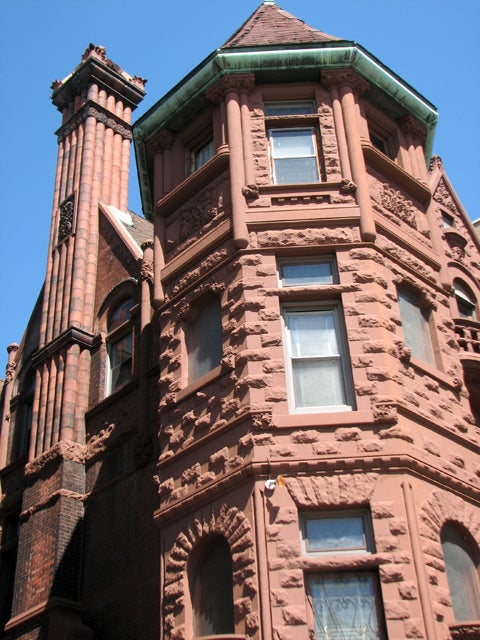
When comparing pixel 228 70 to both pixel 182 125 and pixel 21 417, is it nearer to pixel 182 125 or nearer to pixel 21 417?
pixel 182 125

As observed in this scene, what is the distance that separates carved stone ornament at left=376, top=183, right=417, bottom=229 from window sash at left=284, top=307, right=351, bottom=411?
3136mm

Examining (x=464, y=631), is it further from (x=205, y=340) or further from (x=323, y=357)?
(x=205, y=340)

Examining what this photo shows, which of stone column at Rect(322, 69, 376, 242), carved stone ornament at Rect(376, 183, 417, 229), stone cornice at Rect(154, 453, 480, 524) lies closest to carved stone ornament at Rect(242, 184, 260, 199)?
stone column at Rect(322, 69, 376, 242)

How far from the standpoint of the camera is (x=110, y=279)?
2333cm

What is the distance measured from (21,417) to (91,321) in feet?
11.2

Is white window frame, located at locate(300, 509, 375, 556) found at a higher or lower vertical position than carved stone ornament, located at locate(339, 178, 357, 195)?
lower

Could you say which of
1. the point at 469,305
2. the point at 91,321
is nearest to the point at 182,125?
the point at 91,321

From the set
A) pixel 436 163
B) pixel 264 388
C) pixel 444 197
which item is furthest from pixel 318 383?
pixel 436 163

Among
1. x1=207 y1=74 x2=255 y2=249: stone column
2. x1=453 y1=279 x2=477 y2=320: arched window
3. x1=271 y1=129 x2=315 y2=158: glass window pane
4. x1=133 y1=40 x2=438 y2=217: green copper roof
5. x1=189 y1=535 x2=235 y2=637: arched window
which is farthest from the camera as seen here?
x1=453 y1=279 x2=477 y2=320: arched window

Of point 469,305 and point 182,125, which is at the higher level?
point 182,125

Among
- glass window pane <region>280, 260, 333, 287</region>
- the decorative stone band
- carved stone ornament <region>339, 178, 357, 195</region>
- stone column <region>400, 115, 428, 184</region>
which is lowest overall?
glass window pane <region>280, 260, 333, 287</region>

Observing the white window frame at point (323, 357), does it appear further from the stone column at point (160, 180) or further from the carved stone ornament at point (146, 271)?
the carved stone ornament at point (146, 271)

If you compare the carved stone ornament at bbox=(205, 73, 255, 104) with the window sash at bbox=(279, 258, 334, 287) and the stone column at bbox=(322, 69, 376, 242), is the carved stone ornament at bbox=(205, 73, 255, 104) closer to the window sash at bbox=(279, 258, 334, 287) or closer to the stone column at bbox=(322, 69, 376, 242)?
the stone column at bbox=(322, 69, 376, 242)

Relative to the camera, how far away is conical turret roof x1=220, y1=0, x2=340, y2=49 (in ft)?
60.5
